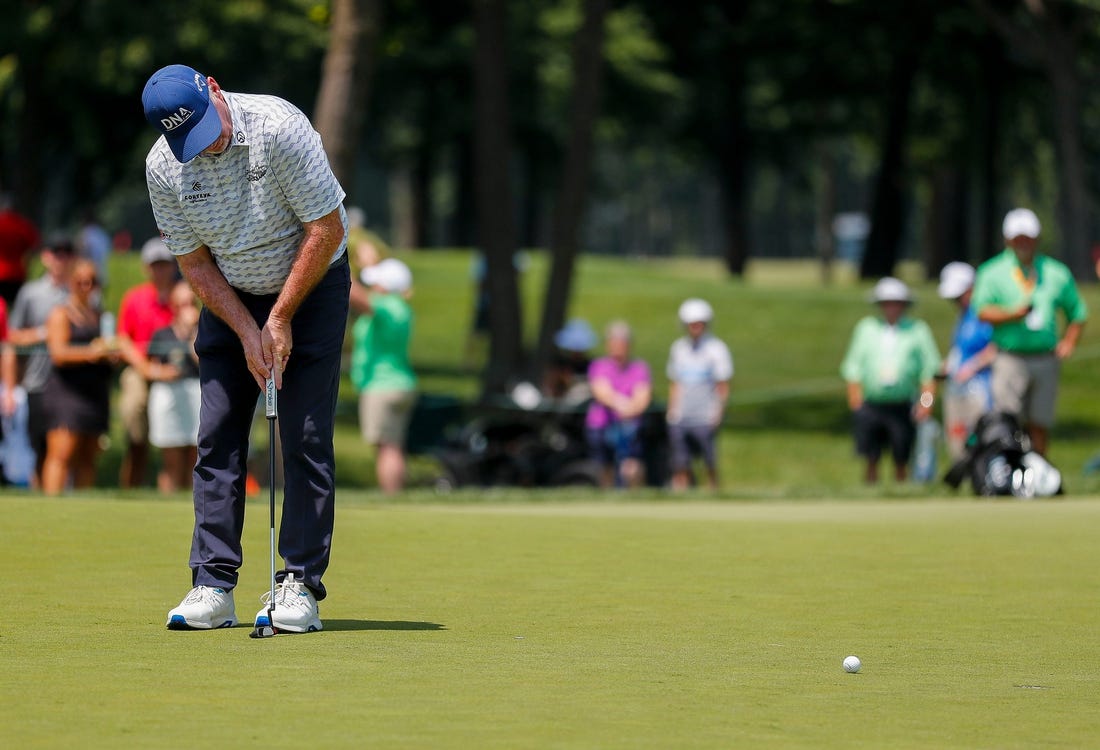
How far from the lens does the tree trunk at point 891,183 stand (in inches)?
1773

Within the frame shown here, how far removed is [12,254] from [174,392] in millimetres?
3662

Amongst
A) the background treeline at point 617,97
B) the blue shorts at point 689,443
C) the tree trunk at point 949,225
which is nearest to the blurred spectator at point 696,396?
the blue shorts at point 689,443

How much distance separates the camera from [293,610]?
6453 mm

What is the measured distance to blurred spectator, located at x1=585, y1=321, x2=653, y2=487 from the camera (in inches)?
715

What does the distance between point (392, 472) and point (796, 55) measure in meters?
32.7

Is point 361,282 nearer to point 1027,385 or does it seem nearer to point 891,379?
point 891,379

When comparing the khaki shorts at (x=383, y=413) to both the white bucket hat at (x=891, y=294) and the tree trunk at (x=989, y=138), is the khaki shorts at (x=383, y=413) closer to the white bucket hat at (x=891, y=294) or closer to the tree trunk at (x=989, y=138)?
the white bucket hat at (x=891, y=294)

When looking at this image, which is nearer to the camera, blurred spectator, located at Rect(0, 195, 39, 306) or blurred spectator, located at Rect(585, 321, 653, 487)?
blurred spectator, located at Rect(0, 195, 39, 306)

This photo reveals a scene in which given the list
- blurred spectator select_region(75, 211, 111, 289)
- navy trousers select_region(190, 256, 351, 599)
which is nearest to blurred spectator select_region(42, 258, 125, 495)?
navy trousers select_region(190, 256, 351, 599)

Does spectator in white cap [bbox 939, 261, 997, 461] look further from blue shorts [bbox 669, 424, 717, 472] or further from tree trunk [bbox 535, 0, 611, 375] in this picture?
tree trunk [bbox 535, 0, 611, 375]

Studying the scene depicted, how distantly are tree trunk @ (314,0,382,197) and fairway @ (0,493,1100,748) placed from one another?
26.8 feet

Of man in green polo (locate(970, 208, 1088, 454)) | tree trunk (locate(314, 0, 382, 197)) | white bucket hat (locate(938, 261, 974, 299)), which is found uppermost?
tree trunk (locate(314, 0, 382, 197))

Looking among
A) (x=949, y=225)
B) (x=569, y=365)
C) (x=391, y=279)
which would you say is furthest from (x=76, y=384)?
(x=949, y=225)

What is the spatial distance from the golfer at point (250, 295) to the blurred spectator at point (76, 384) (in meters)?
7.77
